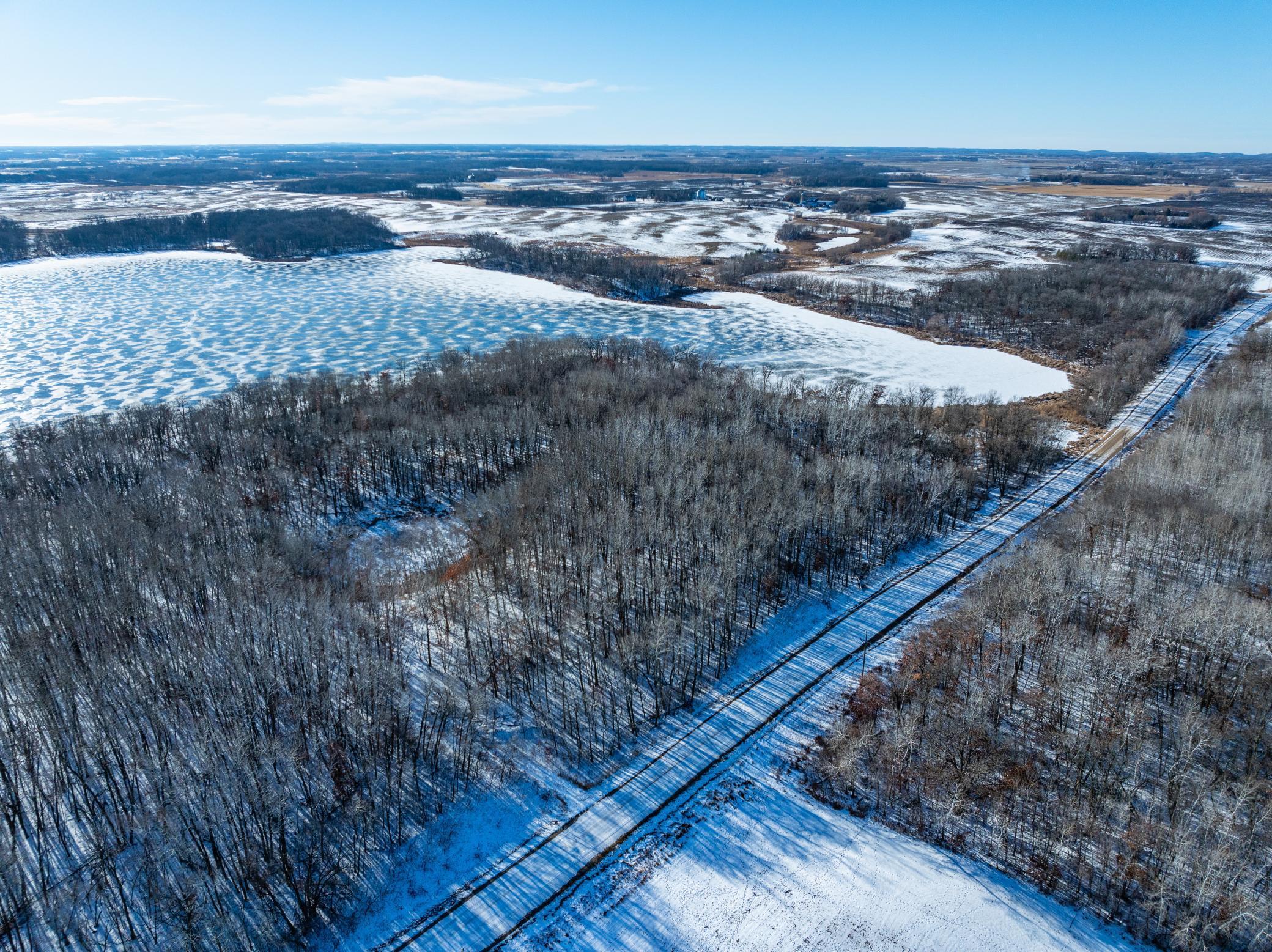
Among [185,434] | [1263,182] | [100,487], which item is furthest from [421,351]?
[1263,182]

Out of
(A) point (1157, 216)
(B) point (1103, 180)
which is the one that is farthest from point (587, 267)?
(B) point (1103, 180)

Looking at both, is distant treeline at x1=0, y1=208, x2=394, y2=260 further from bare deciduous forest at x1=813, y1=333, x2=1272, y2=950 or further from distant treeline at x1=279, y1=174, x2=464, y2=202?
bare deciduous forest at x1=813, y1=333, x2=1272, y2=950

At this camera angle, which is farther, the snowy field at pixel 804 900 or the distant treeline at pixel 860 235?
the distant treeline at pixel 860 235

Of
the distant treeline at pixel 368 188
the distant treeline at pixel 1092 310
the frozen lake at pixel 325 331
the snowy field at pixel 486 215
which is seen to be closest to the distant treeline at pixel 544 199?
the snowy field at pixel 486 215

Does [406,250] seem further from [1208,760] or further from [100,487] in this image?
[1208,760]

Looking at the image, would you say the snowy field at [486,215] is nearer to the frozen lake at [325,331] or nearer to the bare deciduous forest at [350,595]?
the frozen lake at [325,331]
